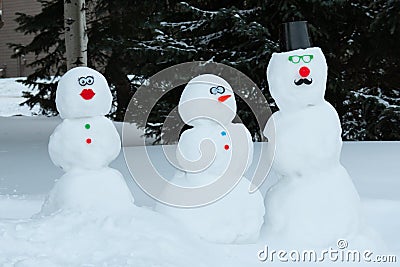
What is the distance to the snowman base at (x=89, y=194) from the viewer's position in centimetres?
351

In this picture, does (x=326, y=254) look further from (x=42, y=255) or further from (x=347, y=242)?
(x=42, y=255)

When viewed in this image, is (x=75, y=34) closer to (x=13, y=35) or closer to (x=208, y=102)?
(x=208, y=102)

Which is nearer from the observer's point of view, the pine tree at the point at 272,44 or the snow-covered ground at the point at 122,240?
the snow-covered ground at the point at 122,240

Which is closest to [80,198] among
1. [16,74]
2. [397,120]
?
[397,120]

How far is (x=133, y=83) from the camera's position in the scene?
9.98m

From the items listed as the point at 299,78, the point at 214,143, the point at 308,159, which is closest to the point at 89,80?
the point at 214,143

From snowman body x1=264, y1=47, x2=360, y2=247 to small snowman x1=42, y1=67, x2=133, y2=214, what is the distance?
106cm

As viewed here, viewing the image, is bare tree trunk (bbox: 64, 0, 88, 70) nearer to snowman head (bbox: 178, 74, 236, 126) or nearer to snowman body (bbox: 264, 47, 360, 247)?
snowman head (bbox: 178, 74, 236, 126)

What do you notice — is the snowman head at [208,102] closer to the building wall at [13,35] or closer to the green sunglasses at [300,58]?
the green sunglasses at [300,58]

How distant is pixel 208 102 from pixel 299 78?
0.52 meters

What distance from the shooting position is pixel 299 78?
10.2 ft

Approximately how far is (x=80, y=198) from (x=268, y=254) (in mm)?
1201

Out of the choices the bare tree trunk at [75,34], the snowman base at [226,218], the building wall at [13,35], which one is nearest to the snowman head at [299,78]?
the snowman base at [226,218]

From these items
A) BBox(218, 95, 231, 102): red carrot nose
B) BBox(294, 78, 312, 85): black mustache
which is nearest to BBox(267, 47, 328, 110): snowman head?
BBox(294, 78, 312, 85): black mustache
